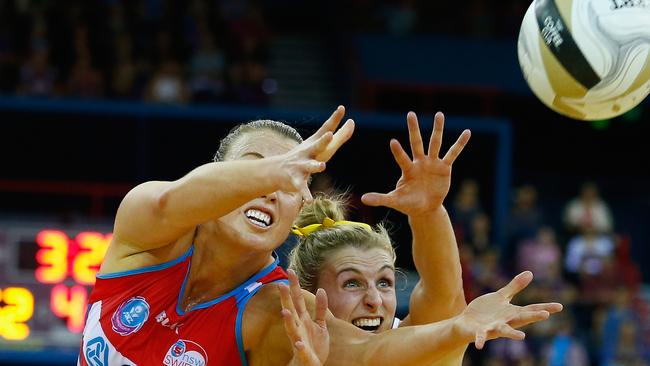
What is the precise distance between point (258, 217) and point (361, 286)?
31.7 inches

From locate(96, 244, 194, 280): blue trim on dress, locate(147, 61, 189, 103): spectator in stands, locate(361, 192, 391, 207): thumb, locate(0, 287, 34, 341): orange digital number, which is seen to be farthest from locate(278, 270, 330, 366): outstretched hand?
locate(147, 61, 189, 103): spectator in stands

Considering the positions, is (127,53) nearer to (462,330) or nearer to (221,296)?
(221,296)

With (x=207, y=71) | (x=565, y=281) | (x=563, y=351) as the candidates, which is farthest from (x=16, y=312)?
(x=565, y=281)

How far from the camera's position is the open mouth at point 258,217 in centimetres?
391

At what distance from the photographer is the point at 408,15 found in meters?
15.6

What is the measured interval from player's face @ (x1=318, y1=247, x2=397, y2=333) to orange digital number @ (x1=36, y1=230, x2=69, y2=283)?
544 cm

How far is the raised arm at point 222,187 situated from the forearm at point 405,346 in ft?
1.88

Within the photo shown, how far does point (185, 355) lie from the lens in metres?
3.97

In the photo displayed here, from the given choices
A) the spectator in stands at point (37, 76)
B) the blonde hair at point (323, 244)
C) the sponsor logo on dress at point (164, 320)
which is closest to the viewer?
the sponsor logo on dress at point (164, 320)

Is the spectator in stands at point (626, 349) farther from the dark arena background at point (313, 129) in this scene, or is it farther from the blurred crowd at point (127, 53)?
the blurred crowd at point (127, 53)

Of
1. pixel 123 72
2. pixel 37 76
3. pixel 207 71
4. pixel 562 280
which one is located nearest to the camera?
pixel 562 280

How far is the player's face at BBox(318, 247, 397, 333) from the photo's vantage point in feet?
14.9

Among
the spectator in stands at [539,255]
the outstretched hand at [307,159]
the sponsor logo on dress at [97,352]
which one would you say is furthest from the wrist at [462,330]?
the spectator in stands at [539,255]

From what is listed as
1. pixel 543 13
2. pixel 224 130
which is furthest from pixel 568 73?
pixel 224 130
